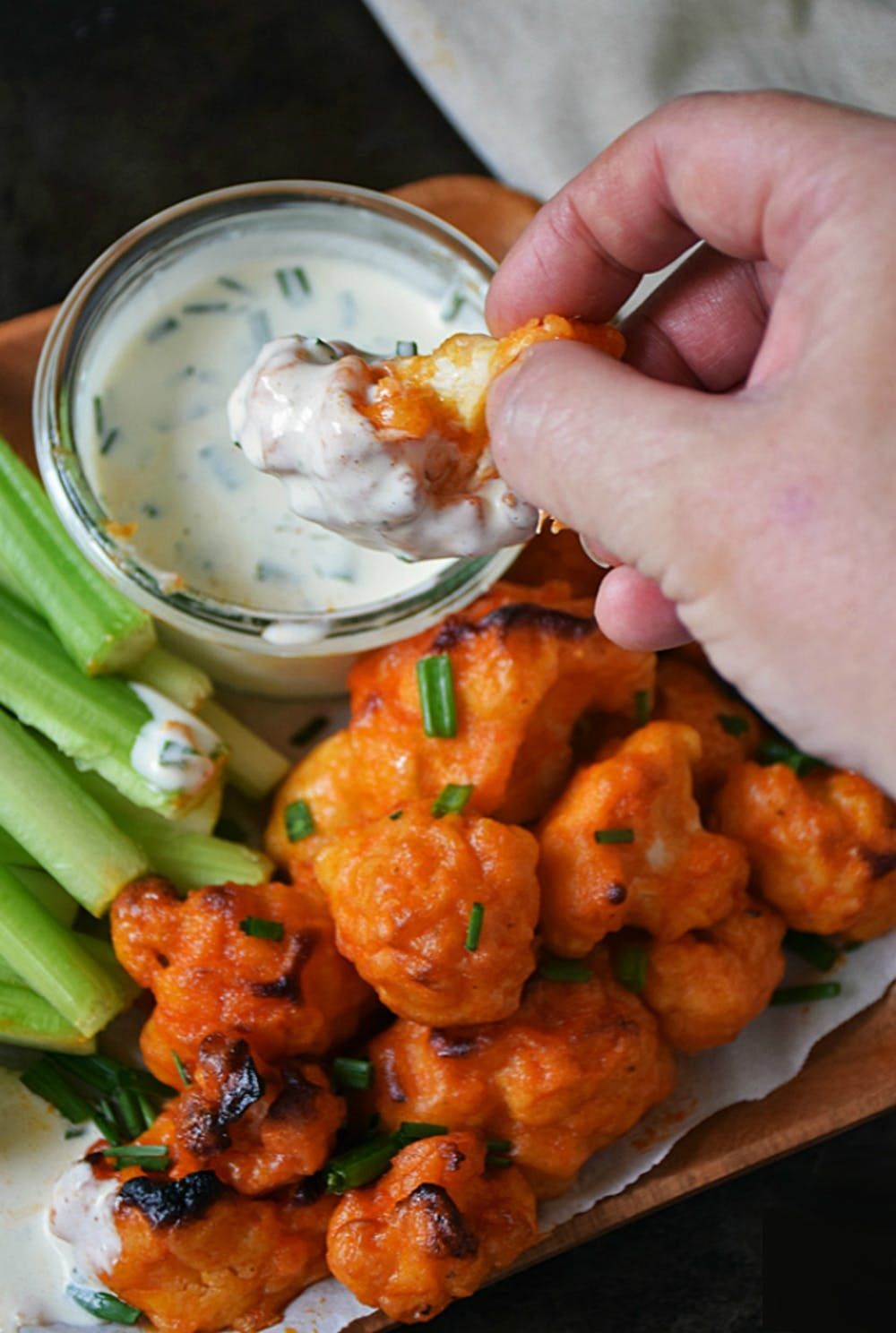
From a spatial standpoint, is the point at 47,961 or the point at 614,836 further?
the point at 47,961

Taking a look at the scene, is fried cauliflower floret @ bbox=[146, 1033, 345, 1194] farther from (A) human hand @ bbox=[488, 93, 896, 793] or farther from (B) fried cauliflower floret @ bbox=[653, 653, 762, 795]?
(A) human hand @ bbox=[488, 93, 896, 793]

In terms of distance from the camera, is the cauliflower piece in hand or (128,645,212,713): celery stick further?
(128,645,212,713): celery stick

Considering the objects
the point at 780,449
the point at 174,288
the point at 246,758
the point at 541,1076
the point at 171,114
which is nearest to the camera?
the point at 780,449

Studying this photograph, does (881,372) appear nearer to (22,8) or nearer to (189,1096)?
(189,1096)

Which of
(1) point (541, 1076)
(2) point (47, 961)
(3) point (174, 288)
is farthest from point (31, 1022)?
(3) point (174, 288)

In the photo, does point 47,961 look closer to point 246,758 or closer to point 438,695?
point 246,758

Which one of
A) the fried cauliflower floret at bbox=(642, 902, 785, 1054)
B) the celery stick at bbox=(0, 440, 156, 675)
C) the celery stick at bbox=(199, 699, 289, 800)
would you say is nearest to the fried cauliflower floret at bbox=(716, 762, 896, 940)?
the fried cauliflower floret at bbox=(642, 902, 785, 1054)

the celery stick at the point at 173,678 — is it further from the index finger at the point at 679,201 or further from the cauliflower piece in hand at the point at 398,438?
the index finger at the point at 679,201
